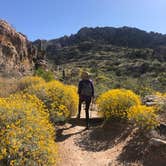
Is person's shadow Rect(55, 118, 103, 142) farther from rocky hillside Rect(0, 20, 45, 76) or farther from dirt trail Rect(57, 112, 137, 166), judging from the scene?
rocky hillside Rect(0, 20, 45, 76)

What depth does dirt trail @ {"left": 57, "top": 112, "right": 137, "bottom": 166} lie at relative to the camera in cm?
746

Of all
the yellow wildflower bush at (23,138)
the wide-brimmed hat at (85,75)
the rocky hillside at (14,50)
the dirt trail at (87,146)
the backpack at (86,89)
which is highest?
the rocky hillside at (14,50)

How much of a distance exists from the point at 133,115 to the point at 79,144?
5.43 feet

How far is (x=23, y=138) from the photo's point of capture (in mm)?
5488

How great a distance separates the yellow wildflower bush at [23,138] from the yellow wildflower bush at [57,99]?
2625 millimetres

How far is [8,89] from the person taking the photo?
13.0 metres

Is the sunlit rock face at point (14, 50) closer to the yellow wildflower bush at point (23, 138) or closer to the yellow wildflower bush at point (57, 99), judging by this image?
the yellow wildflower bush at point (57, 99)

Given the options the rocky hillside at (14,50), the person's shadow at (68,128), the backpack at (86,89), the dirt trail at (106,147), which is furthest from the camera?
the rocky hillside at (14,50)

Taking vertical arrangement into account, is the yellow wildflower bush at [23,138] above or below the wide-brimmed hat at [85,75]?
below

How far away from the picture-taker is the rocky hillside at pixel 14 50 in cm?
2310

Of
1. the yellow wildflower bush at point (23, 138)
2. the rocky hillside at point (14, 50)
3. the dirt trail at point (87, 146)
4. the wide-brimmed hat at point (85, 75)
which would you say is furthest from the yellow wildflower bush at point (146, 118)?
the rocky hillside at point (14, 50)

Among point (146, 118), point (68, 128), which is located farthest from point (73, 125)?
point (146, 118)

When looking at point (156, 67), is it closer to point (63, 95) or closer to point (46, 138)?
point (63, 95)

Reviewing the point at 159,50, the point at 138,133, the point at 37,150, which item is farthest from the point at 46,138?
the point at 159,50
